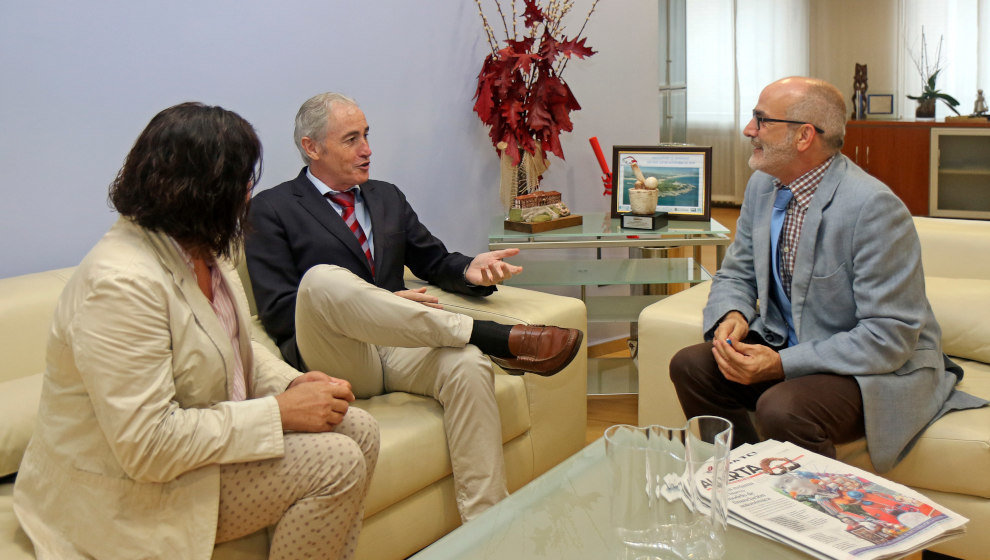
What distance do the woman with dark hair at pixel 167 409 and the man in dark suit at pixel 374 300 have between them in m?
0.45

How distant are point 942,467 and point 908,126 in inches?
200

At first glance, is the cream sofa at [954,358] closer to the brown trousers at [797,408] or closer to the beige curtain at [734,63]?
the brown trousers at [797,408]

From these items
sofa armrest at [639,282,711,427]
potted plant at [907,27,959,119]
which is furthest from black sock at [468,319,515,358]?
potted plant at [907,27,959,119]

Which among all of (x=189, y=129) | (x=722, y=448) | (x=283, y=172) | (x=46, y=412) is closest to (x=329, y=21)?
(x=283, y=172)

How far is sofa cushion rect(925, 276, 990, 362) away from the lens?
87.2 inches

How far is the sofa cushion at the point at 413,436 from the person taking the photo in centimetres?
192

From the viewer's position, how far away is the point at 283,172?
2.80 m

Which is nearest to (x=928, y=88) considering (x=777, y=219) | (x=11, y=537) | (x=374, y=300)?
(x=777, y=219)

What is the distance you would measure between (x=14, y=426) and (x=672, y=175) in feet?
7.44

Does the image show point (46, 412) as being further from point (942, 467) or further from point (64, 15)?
point (942, 467)

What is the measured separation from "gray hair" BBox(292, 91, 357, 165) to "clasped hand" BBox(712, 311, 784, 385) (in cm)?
126

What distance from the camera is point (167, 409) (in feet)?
4.90

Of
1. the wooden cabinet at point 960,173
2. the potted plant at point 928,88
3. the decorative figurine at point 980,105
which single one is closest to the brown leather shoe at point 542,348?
the wooden cabinet at point 960,173

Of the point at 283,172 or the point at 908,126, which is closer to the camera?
the point at 283,172
